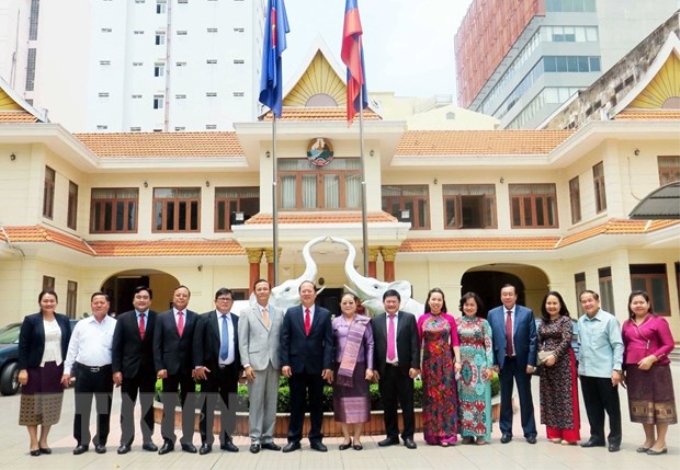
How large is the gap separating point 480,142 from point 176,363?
13527 mm

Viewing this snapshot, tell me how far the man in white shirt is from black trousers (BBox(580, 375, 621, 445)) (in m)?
4.40

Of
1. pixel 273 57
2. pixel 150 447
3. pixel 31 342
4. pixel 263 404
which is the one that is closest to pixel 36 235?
pixel 273 57

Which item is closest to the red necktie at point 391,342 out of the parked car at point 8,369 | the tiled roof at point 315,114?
the parked car at point 8,369

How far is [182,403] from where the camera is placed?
5.37 meters

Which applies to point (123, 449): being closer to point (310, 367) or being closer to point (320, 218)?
point (310, 367)

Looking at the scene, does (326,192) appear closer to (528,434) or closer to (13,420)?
(13,420)

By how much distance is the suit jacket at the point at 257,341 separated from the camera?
5.34 m

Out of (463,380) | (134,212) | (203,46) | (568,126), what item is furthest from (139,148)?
(203,46)

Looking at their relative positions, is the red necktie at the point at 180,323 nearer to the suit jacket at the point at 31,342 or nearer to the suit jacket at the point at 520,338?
the suit jacket at the point at 31,342

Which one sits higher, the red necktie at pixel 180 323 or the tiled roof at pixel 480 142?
the tiled roof at pixel 480 142

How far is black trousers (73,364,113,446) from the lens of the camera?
5254 millimetres

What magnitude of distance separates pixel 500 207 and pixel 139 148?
1028 centimetres

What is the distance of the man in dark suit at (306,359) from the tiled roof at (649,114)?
11636 millimetres

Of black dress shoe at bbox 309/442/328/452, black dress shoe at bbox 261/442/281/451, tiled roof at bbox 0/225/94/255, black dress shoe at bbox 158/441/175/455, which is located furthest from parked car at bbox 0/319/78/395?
black dress shoe at bbox 309/442/328/452
